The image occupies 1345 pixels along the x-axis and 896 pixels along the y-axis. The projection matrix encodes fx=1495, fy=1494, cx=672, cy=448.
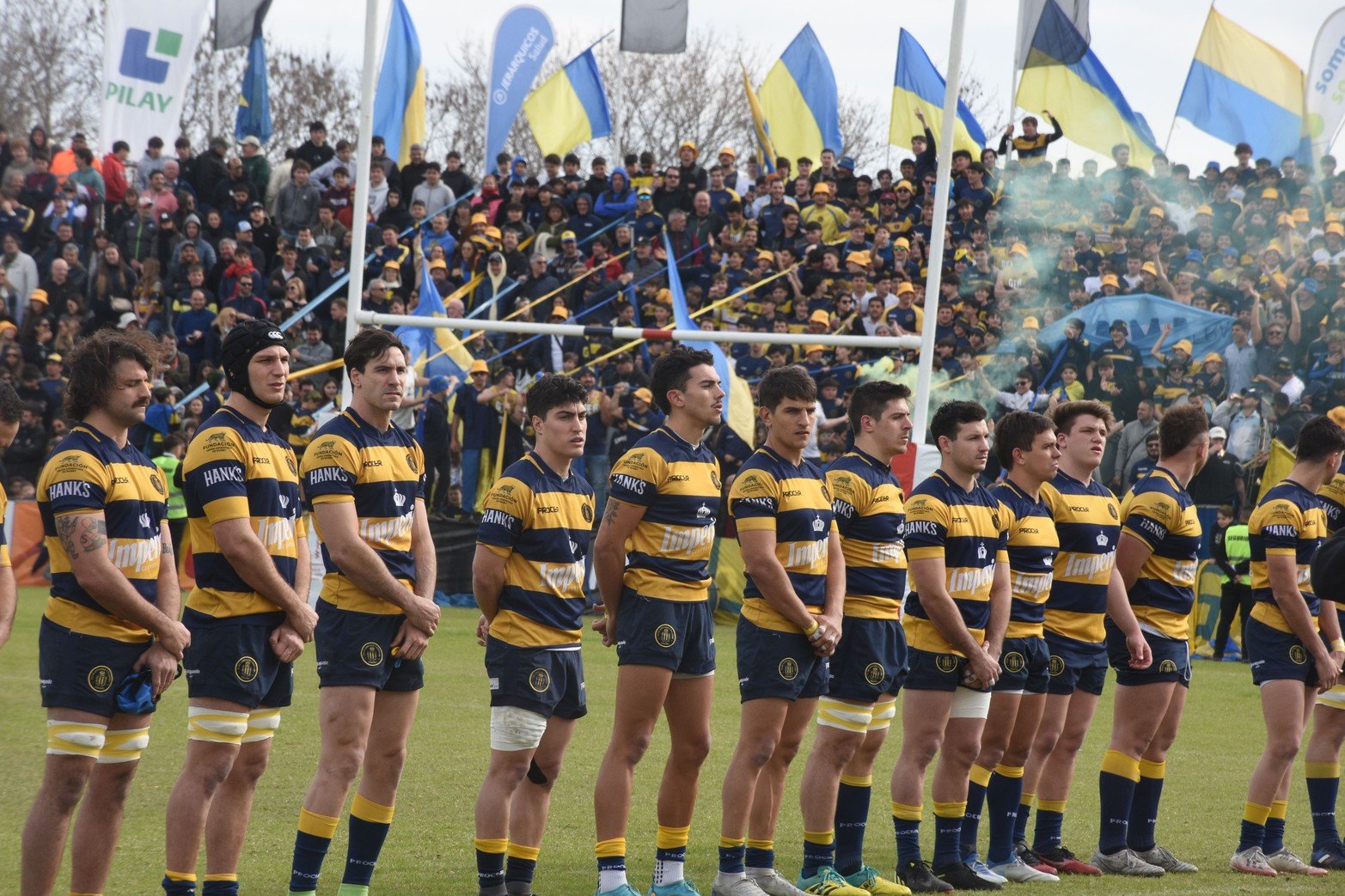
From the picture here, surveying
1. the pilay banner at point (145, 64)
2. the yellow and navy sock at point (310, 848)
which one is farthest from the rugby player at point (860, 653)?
the pilay banner at point (145, 64)

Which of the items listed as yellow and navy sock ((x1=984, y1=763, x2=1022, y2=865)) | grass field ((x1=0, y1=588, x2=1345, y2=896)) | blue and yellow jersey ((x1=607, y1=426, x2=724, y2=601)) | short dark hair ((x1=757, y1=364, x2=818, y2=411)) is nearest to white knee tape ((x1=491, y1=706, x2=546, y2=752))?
blue and yellow jersey ((x1=607, y1=426, x2=724, y2=601))

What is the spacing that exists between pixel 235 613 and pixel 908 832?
323 cm

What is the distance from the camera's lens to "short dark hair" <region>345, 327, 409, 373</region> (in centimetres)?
595

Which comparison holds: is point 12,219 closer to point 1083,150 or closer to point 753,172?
point 753,172

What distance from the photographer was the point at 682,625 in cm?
619

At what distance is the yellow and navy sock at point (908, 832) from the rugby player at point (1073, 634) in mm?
934

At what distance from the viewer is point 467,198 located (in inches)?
858

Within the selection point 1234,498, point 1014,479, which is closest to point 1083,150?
point 1234,498

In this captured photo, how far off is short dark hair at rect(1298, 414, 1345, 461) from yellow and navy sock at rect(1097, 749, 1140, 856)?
1.87 metres

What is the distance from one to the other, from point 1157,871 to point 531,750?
3.39 metres

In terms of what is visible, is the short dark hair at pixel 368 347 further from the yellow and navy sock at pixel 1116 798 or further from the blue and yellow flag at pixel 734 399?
the blue and yellow flag at pixel 734 399

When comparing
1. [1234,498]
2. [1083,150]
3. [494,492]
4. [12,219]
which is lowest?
[494,492]

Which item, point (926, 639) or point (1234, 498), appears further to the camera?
point (1234, 498)

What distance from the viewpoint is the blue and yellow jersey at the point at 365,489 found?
579cm
